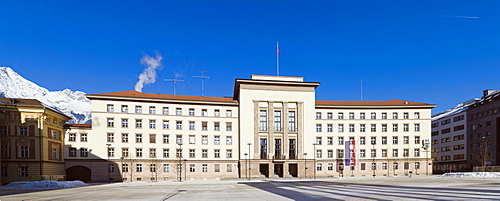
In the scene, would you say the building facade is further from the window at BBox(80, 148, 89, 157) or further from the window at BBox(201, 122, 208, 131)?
the window at BBox(201, 122, 208, 131)

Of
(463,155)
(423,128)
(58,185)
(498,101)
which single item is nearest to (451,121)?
(463,155)

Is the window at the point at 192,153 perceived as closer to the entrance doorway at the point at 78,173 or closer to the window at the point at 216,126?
the window at the point at 216,126

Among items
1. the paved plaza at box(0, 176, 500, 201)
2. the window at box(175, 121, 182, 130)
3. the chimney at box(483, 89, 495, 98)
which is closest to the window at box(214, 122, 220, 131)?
the window at box(175, 121, 182, 130)

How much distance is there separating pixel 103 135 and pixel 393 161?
195ft

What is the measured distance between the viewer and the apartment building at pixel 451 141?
98062mm

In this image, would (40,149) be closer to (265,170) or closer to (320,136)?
(265,170)

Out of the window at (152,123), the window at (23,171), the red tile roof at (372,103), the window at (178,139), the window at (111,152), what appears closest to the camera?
the window at (23,171)

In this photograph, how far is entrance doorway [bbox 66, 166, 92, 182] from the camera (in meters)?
62.6

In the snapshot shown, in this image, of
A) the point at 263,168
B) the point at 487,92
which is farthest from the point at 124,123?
the point at 487,92

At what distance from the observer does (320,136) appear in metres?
72.5

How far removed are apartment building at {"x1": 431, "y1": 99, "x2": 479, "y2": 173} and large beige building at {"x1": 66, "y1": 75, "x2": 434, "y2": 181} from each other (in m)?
34.1

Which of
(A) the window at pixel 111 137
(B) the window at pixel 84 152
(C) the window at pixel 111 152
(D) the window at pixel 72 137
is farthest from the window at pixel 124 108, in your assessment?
(B) the window at pixel 84 152

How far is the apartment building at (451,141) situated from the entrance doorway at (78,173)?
91937 millimetres

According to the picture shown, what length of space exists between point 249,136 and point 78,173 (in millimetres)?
32840
